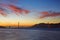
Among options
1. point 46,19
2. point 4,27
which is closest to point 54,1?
point 46,19

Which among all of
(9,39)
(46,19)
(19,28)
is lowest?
(9,39)

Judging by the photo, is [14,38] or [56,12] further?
[14,38]

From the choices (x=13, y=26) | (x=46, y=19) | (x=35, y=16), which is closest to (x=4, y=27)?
(x=13, y=26)

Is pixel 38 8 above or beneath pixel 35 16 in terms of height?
above

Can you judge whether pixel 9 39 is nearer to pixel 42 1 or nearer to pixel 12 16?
pixel 12 16

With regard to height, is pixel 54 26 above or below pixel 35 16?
below

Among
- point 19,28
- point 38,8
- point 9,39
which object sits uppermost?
point 38,8

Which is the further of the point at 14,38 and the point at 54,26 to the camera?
the point at 14,38

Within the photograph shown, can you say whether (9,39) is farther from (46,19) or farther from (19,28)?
(46,19)
